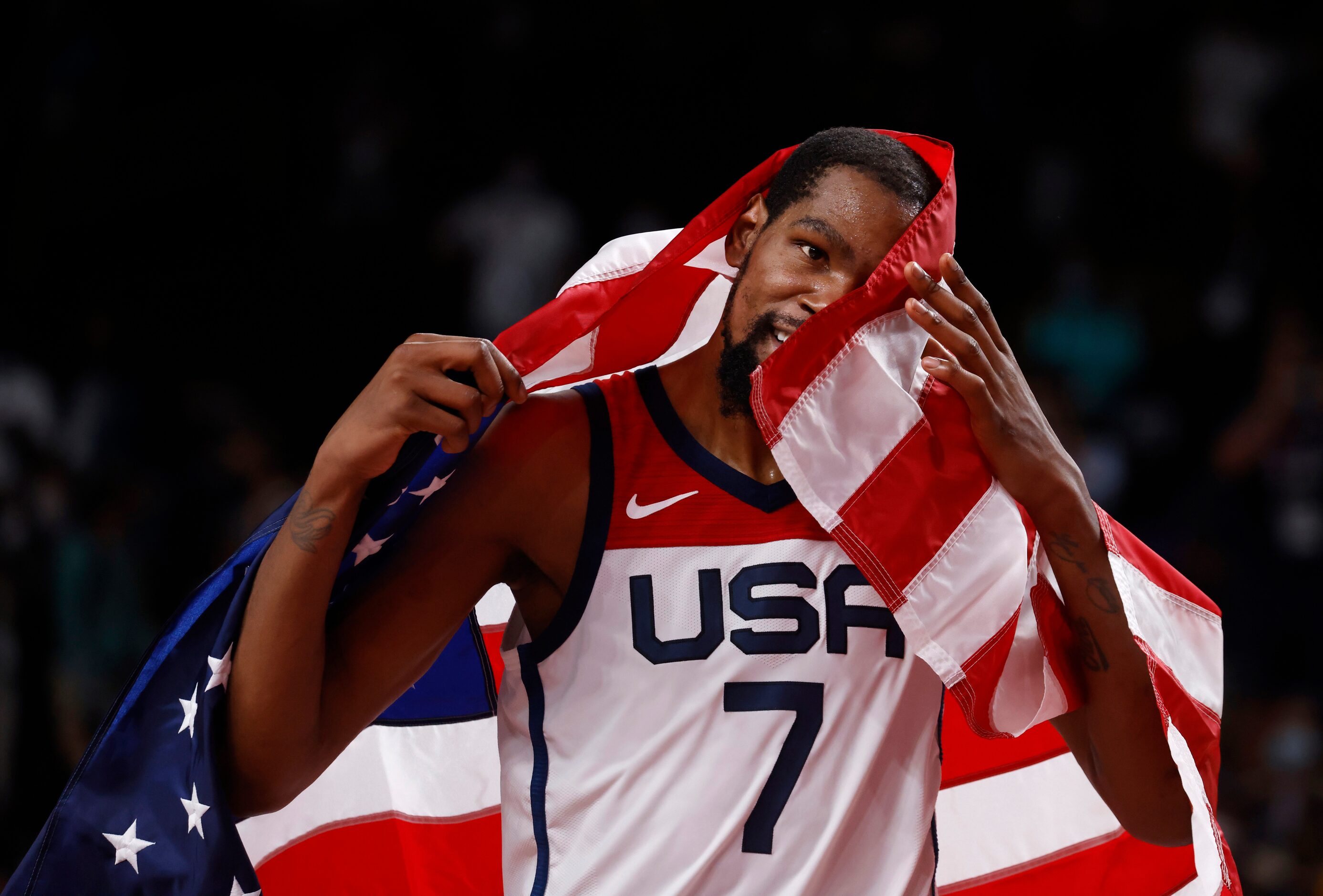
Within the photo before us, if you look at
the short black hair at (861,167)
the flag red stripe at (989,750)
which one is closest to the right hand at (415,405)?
the short black hair at (861,167)

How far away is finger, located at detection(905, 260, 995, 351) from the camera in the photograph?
5.85 feet

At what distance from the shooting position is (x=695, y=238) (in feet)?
6.94

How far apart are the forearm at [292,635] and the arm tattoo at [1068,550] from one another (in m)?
0.94

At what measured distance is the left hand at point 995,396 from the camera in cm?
174

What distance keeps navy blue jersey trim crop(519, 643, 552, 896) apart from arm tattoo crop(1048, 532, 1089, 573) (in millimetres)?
732

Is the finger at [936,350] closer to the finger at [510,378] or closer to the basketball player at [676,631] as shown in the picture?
the basketball player at [676,631]

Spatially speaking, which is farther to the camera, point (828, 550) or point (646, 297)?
point (646, 297)

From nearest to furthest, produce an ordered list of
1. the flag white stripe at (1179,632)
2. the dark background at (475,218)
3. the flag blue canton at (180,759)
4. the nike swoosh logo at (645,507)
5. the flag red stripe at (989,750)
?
the flag blue canton at (180,759), the nike swoosh logo at (645,507), the flag white stripe at (1179,632), the flag red stripe at (989,750), the dark background at (475,218)

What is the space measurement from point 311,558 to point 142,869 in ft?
1.60

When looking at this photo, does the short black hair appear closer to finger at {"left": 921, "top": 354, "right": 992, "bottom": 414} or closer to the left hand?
the left hand

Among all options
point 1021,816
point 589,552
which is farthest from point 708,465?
point 1021,816

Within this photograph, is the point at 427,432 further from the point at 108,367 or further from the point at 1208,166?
the point at 1208,166

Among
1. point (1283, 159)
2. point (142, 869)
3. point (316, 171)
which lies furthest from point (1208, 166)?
point (142, 869)

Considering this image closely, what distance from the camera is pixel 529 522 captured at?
1801mm
